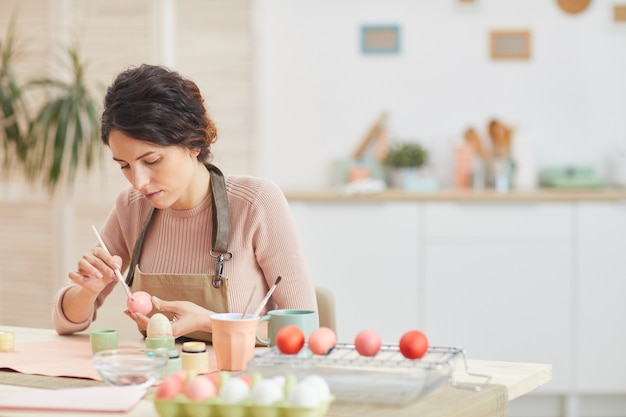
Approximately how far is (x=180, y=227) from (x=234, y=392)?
1.00 metres

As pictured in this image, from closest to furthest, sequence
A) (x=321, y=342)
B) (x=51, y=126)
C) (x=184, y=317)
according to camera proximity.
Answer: (x=321, y=342) < (x=184, y=317) < (x=51, y=126)

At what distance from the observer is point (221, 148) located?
447 cm

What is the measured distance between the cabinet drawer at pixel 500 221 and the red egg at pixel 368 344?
254 cm

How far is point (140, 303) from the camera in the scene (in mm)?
1933

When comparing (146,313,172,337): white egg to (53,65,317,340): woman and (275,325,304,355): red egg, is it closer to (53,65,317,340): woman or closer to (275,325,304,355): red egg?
(53,65,317,340): woman

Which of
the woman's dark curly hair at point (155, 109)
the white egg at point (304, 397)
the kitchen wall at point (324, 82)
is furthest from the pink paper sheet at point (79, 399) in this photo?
the kitchen wall at point (324, 82)

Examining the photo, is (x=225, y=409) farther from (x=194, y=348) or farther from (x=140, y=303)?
(x=140, y=303)

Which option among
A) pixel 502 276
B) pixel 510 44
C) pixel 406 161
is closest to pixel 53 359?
pixel 502 276

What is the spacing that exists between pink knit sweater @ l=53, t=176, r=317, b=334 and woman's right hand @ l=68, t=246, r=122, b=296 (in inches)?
6.5

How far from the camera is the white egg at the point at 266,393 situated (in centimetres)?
132

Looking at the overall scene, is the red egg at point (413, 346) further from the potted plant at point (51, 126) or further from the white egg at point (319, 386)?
the potted plant at point (51, 126)

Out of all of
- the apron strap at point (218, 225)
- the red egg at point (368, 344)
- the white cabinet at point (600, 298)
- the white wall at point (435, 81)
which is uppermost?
the white wall at point (435, 81)

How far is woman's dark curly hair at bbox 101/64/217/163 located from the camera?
6.81 feet

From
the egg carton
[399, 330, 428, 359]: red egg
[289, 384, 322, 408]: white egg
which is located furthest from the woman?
[289, 384, 322, 408]: white egg
